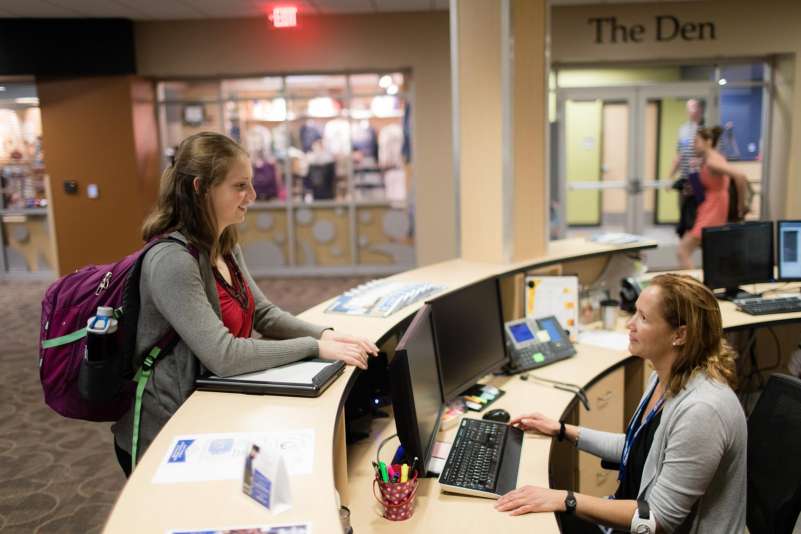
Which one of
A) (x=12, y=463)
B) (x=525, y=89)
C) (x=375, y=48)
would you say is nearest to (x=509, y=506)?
(x=525, y=89)

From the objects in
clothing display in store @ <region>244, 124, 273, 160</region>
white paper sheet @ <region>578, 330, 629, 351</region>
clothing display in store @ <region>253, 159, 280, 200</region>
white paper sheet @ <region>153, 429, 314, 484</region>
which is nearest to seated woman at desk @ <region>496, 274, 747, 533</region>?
white paper sheet @ <region>153, 429, 314, 484</region>

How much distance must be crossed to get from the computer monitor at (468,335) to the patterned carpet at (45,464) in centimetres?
163

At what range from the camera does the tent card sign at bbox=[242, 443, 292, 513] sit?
47.3 inches

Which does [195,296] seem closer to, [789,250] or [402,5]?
[789,250]

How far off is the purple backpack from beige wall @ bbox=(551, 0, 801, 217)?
6.64 meters

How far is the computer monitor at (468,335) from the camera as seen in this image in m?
2.38

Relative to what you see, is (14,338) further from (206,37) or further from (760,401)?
(760,401)

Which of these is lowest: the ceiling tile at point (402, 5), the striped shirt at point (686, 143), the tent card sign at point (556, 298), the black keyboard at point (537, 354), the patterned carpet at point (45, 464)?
the patterned carpet at point (45, 464)

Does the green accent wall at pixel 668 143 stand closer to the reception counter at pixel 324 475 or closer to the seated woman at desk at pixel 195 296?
the reception counter at pixel 324 475

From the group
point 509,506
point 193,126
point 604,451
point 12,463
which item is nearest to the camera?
point 509,506

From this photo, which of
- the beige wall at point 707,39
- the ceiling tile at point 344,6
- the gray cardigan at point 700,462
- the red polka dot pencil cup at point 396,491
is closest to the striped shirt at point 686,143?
the beige wall at point 707,39

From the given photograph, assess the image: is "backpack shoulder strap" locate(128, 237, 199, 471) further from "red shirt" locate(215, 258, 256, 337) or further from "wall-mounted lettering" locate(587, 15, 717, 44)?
"wall-mounted lettering" locate(587, 15, 717, 44)

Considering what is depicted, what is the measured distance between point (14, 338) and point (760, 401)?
20.1ft

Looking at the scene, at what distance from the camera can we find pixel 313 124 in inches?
326
